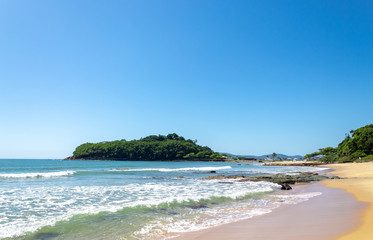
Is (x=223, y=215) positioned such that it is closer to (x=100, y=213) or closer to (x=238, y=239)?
(x=238, y=239)

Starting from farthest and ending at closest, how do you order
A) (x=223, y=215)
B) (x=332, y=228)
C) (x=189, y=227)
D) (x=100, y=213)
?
(x=100, y=213) < (x=223, y=215) < (x=189, y=227) < (x=332, y=228)

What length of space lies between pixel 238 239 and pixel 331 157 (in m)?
84.7

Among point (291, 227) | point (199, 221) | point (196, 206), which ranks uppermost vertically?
point (291, 227)

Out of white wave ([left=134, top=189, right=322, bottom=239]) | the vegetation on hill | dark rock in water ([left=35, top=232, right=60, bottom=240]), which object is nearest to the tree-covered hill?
the vegetation on hill

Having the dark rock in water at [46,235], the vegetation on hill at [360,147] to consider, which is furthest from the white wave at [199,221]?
the vegetation on hill at [360,147]

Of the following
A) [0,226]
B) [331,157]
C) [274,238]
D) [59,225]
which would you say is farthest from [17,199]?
[331,157]

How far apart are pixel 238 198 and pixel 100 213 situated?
25.1 feet

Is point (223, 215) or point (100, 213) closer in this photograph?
point (223, 215)

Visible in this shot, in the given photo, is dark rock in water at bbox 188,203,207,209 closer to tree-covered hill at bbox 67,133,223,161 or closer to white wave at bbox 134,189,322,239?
white wave at bbox 134,189,322,239

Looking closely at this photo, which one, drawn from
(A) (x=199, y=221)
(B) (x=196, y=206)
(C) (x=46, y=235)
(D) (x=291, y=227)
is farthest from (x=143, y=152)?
(D) (x=291, y=227)

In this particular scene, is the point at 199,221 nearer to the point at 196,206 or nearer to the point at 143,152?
the point at 196,206

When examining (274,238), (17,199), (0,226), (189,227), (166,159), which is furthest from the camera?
(166,159)

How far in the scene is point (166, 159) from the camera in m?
149

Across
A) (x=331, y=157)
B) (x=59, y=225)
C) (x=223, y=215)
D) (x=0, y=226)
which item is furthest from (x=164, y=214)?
(x=331, y=157)
